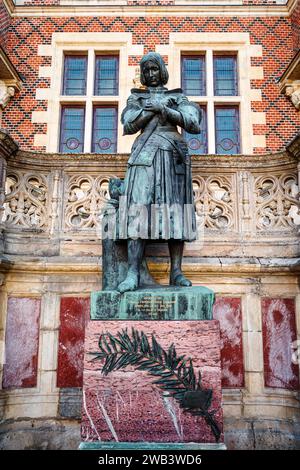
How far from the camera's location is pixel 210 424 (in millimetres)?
3277

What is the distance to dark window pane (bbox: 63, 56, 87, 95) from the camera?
372 inches

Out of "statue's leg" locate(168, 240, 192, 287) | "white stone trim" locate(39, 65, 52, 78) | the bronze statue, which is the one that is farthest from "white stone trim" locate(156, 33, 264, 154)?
"statue's leg" locate(168, 240, 192, 287)

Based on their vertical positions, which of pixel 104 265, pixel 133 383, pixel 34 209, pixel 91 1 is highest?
pixel 91 1

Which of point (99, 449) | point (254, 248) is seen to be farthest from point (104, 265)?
point (254, 248)

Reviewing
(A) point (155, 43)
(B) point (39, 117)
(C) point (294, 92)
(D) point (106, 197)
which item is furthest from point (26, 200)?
(C) point (294, 92)

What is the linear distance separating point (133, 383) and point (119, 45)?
25.9ft

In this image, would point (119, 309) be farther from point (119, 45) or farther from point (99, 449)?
point (119, 45)

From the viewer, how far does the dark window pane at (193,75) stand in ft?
30.8

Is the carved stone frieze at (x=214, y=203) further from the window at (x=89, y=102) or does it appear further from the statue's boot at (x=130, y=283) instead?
the window at (x=89, y=102)

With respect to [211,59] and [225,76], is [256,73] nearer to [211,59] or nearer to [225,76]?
[225,76]

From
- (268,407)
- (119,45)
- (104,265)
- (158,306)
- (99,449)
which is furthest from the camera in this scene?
(119,45)

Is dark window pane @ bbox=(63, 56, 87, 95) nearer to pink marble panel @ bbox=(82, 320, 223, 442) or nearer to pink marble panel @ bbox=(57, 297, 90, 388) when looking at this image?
pink marble panel @ bbox=(57, 297, 90, 388)

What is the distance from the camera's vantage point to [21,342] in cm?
502

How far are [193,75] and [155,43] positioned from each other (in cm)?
104
